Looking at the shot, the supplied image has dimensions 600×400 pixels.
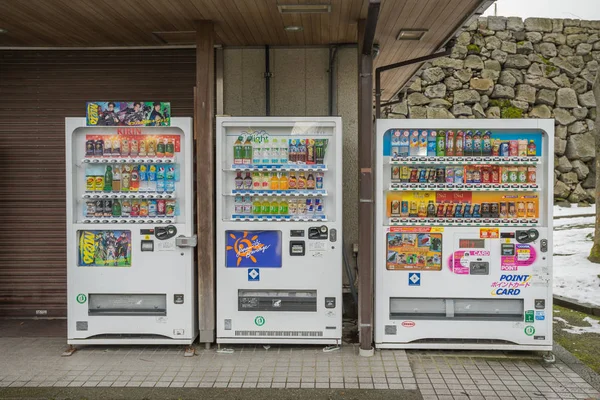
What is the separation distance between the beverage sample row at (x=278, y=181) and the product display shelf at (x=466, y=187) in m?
0.84

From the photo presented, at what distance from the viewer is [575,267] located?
9391 mm

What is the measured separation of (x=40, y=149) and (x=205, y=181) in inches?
116

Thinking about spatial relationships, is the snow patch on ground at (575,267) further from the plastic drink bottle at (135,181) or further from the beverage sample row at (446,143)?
the plastic drink bottle at (135,181)

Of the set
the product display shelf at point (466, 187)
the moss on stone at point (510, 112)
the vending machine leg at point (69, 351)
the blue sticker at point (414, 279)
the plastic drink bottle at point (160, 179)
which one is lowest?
the vending machine leg at point (69, 351)

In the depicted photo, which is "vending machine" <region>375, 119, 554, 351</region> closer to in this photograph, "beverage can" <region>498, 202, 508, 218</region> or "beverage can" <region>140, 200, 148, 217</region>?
"beverage can" <region>498, 202, 508, 218</region>

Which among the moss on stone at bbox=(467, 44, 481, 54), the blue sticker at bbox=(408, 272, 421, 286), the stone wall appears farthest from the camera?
the moss on stone at bbox=(467, 44, 481, 54)

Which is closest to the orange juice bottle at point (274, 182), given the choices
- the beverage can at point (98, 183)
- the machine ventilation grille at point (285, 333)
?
the machine ventilation grille at point (285, 333)

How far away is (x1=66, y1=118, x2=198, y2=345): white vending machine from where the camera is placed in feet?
17.7

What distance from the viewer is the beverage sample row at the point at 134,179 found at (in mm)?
5473

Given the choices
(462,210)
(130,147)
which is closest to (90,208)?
(130,147)

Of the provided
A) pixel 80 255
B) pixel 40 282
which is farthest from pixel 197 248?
pixel 40 282

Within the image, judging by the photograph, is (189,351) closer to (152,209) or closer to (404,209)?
(152,209)

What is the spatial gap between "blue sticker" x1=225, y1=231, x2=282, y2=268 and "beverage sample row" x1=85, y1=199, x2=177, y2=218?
74 cm

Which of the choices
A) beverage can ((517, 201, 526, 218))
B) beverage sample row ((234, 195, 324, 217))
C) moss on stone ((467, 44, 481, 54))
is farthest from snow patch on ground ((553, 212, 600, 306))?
moss on stone ((467, 44, 481, 54))
